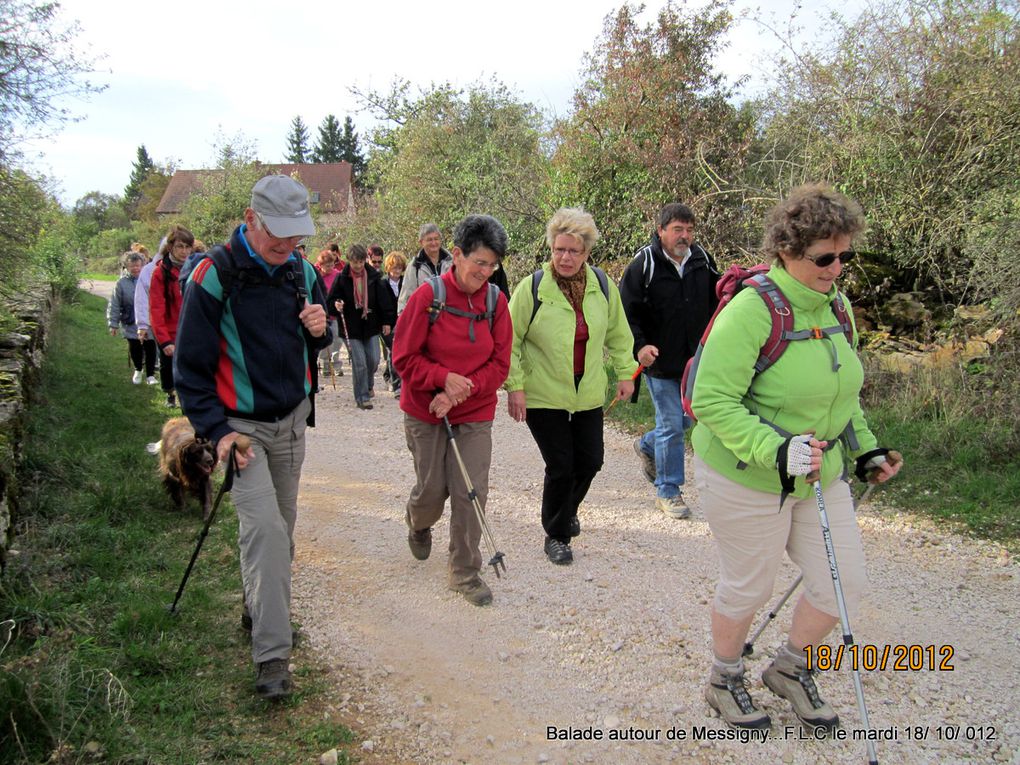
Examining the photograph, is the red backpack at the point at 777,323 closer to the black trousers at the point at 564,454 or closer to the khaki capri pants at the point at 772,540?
the khaki capri pants at the point at 772,540

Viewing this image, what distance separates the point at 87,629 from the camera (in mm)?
3551

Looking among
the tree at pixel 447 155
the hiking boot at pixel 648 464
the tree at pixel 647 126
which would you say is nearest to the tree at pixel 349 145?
the tree at pixel 447 155

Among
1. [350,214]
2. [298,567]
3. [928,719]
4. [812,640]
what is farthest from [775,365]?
[350,214]

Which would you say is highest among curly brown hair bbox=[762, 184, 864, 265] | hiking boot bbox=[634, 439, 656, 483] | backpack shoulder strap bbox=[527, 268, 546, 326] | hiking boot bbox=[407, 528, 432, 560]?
curly brown hair bbox=[762, 184, 864, 265]

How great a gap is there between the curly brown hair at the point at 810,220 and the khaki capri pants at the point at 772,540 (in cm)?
95

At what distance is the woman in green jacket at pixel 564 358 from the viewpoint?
451cm

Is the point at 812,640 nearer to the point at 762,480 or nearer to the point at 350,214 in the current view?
the point at 762,480

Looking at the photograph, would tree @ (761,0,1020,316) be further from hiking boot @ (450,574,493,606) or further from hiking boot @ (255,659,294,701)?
hiking boot @ (255,659,294,701)

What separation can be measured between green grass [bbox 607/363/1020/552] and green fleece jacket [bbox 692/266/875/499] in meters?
3.09

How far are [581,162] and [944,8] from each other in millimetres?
4977

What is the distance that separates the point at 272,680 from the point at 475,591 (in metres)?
1.35

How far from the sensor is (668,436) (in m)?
5.59

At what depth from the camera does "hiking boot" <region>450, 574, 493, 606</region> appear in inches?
168

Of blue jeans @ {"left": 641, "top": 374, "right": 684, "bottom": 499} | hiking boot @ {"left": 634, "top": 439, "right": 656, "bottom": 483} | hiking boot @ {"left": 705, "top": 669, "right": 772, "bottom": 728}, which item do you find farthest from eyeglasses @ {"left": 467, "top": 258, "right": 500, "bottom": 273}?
hiking boot @ {"left": 634, "top": 439, "right": 656, "bottom": 483}
